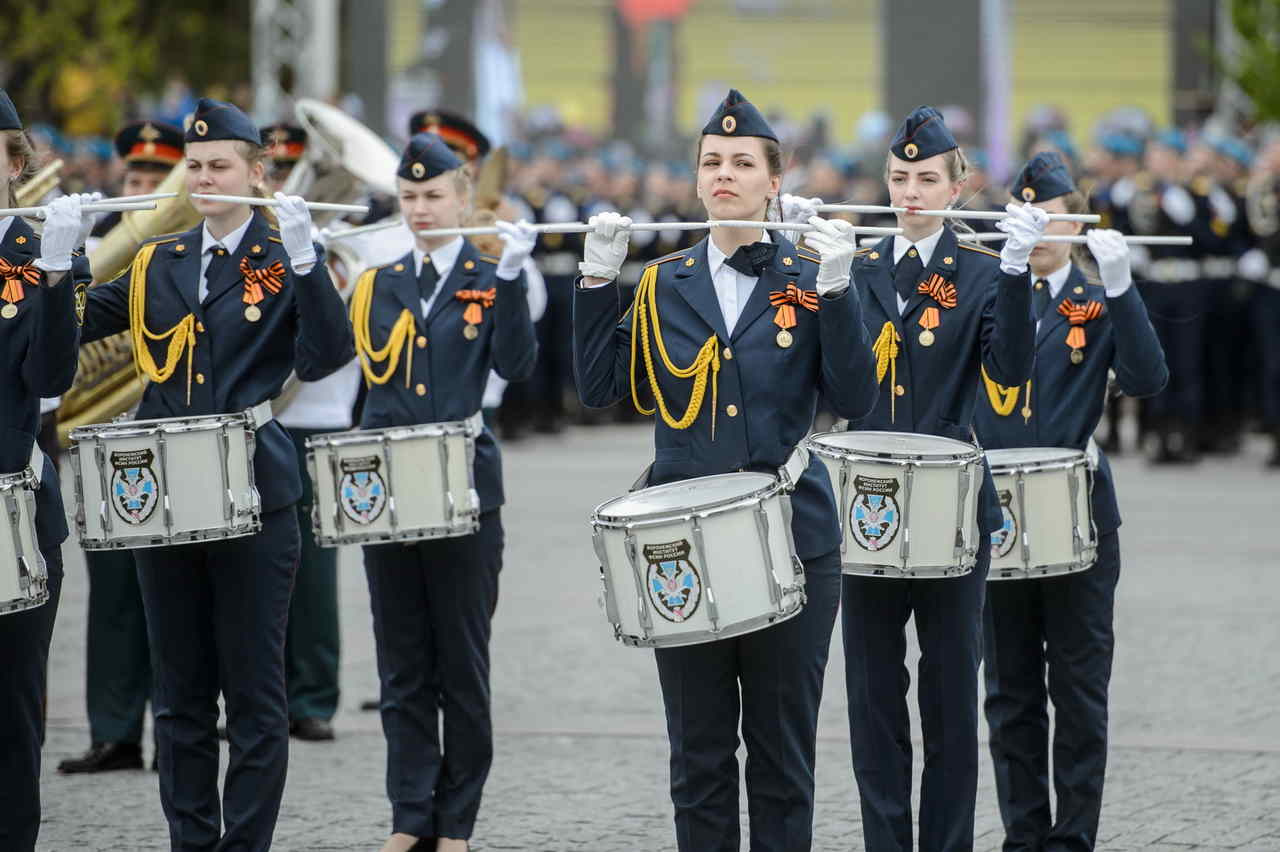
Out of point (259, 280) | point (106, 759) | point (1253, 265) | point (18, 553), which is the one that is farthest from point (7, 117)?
point (1253, 265)

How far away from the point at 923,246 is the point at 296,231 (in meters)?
1.84

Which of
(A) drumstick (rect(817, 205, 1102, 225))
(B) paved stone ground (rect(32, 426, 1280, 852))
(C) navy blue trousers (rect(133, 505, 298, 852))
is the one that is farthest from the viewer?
(B) paved stone ground (rect(32, 426, 1280, 852))

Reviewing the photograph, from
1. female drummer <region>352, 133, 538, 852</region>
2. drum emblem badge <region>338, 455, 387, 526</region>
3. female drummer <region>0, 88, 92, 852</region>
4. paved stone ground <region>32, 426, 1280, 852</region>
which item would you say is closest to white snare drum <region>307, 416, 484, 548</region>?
drum emblem badge <region>338, 455, 387, 526</region>

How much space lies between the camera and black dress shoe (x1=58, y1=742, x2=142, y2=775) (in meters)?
8.30

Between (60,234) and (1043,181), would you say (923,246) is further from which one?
(60,234)

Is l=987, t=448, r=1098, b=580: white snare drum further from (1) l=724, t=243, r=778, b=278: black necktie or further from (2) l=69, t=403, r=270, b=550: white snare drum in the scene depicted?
(2) l=69, t=403, r=270, b=550: white snare drum

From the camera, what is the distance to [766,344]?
5660 mm

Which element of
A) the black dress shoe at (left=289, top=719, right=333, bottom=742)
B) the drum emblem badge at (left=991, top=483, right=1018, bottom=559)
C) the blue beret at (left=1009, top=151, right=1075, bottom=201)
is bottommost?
the black dress shoe at (left=289, top=719, right=333, bottom=742)

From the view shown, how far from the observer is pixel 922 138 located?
6430 millimetres

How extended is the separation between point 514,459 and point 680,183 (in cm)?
538

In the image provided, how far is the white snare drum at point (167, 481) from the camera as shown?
6.27m

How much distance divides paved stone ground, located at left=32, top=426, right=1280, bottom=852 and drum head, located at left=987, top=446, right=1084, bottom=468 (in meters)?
1.33

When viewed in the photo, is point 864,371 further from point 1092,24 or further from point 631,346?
point 1092,24

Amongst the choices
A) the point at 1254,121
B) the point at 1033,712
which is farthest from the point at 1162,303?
the point at 1033,712
